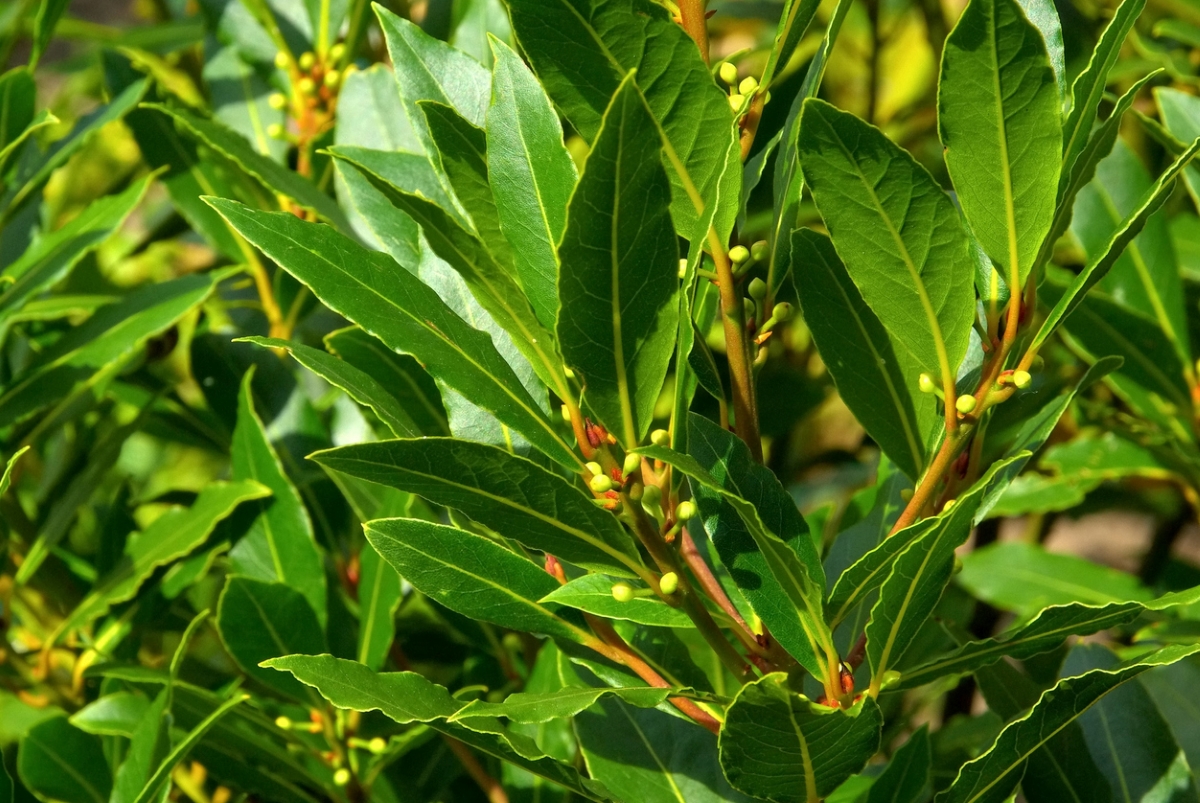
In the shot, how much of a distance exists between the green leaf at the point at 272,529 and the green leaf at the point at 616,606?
0.42m

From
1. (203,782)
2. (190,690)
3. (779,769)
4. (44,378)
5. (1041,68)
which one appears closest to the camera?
(1041,68)

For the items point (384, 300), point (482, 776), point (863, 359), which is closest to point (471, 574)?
point (384, 300)

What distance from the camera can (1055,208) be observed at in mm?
676

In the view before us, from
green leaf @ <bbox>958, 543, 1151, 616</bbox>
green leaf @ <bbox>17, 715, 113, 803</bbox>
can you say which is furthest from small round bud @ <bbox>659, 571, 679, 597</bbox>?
green leaf @ <bbox>958, 543, 1151, 616</bbox>

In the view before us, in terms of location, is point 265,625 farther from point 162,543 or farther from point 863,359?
point 863,359

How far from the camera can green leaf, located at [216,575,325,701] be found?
39.7 inches

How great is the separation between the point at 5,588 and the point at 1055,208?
1.08m

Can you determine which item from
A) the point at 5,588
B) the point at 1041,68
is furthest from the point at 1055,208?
the point at 5,588

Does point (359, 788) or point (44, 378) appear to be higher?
point (44, 378)

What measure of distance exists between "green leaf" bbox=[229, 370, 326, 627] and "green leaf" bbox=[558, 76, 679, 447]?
1.72 feet

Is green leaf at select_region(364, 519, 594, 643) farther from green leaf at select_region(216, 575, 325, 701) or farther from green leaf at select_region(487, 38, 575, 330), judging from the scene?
green leaf at select_region(216, 575, 325, 701)

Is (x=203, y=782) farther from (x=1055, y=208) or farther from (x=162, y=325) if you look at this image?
(x=1055, y=208)

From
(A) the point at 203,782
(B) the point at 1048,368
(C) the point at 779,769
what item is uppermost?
(C) the point at 779,769

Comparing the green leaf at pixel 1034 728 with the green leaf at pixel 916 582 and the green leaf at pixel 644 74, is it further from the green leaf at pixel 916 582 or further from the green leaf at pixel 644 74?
the green leaf at pixel 644 74
